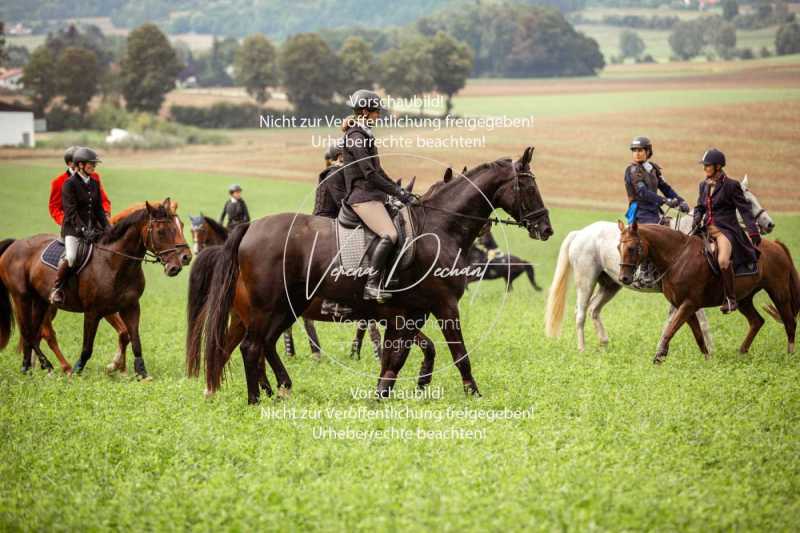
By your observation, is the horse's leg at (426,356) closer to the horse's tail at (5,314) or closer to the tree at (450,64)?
the horse's tail at (5,314)

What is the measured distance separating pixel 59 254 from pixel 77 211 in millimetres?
727

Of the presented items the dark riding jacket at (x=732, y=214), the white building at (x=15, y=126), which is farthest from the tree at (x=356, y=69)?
the dark riding jacket at (x=732, y=214)

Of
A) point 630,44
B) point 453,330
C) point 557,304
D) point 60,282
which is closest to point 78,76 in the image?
point 630,44

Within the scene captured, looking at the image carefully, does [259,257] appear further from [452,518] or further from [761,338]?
[761,338]

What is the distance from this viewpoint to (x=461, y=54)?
166ft

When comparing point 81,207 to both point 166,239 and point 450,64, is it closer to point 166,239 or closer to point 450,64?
point 166,239

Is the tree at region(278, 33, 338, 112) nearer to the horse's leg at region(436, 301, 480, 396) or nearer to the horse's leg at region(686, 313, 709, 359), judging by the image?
the horse's leg at region(686, 313, 709, 359)

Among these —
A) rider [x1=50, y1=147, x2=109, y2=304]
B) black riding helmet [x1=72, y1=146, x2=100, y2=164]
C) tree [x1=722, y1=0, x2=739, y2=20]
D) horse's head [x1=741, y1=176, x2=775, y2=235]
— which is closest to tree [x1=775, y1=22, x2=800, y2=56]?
tree [x1=722, y1=0, x2=739, y2=20]

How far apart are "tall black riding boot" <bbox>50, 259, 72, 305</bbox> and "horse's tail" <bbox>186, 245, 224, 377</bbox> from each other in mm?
2755

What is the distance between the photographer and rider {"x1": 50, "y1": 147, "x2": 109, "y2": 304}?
40.4 ft

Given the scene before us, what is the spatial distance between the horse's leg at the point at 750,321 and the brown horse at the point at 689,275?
1.2 inches

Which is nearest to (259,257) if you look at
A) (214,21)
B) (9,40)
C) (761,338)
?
(761,338)

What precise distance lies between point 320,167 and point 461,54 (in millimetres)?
12741

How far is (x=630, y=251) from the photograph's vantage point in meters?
12.4
